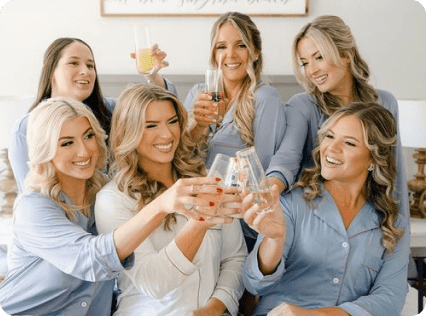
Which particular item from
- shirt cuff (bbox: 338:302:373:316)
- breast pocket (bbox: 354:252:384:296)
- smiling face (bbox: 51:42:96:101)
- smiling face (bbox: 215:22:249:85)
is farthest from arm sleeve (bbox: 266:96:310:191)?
smiling face (bbox: 51:42:96:101)

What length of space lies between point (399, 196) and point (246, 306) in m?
0.79

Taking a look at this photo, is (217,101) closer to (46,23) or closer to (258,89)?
(258,89)

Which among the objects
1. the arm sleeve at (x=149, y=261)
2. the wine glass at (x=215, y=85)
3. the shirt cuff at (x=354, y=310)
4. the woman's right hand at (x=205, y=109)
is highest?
the wine glass at (x=215, y=85)

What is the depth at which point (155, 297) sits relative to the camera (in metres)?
1.88

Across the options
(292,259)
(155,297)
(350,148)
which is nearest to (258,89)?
(350,148)

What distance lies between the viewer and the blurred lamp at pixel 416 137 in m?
3.40

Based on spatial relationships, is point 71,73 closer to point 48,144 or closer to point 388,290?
point 48,144

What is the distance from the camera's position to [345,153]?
214cm

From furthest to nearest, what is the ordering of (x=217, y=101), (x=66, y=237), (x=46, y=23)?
(x=46, y=23) → (x=217, y=101) → (x=66, y=237)

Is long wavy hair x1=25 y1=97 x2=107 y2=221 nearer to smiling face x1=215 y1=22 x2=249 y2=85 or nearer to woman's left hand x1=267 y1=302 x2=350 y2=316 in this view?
woman's left hand x1=267 y1=302 x2=350 y2=316

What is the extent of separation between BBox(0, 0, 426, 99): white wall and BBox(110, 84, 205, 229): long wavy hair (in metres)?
1.48

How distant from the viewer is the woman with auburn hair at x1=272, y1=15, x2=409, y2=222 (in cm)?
249

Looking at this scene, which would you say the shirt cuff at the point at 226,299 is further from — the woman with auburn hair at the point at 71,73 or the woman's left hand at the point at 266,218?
the woman with auburn hair at the point at 71,73

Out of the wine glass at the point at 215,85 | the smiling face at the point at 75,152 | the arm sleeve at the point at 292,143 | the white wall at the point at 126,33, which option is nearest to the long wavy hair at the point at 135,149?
the smiling face at the point at 75,152
